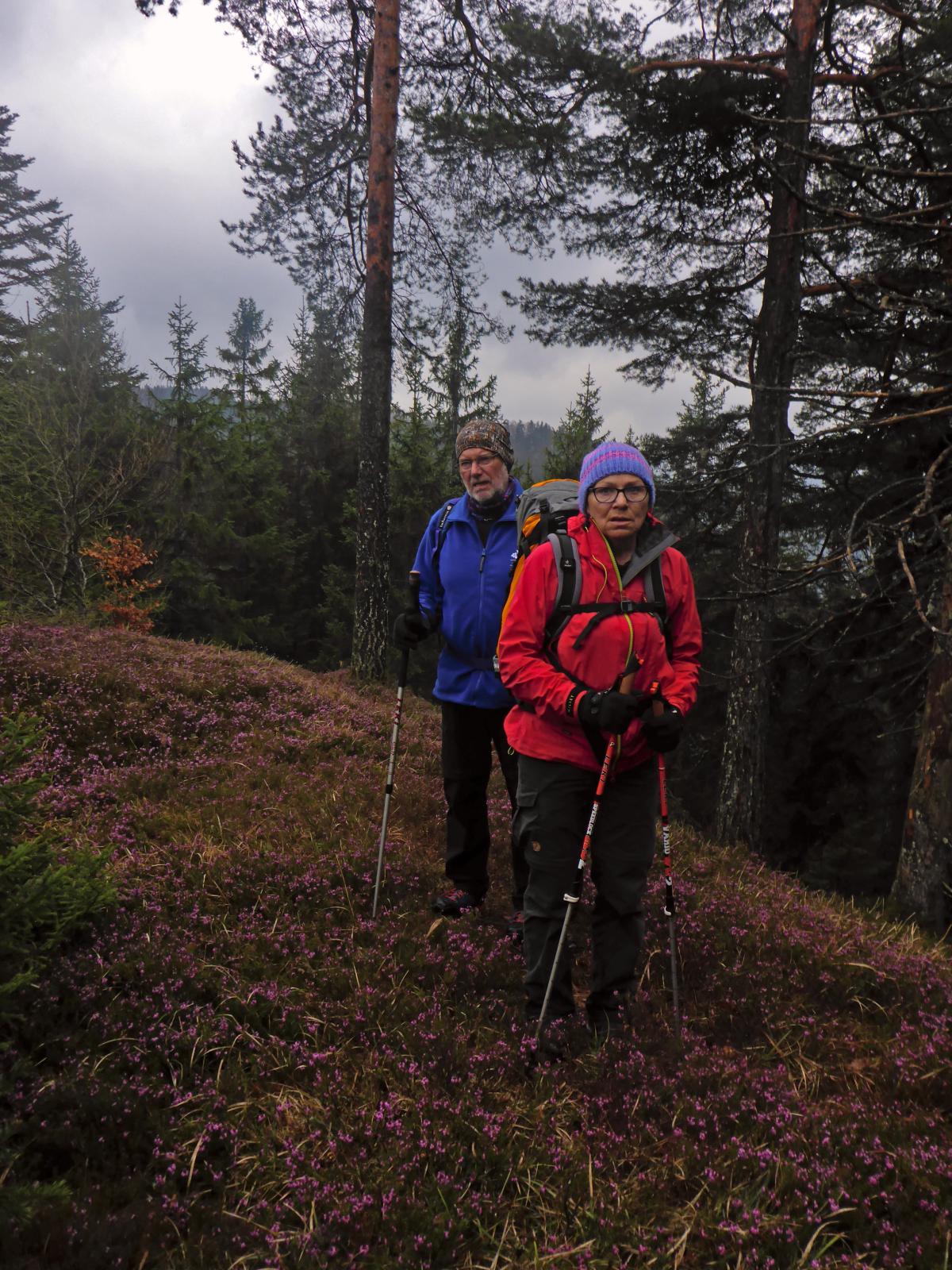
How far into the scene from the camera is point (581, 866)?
322 centimetres

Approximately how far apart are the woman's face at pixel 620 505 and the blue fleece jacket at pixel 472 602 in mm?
1063

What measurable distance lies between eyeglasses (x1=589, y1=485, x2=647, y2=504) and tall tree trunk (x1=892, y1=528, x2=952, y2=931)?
19.5 ft

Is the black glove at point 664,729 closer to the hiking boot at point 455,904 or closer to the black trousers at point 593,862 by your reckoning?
the black trousers at point 593,862

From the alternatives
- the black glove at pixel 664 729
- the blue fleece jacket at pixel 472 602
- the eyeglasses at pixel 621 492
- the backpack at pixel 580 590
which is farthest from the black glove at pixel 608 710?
the blue fleece jacket at pixel 472 602

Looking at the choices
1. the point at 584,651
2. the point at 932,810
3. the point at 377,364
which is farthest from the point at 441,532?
the point at 377,364

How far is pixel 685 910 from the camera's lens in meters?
4.84

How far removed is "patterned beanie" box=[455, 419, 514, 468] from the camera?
14.0 ft

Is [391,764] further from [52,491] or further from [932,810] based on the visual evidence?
[52,491]

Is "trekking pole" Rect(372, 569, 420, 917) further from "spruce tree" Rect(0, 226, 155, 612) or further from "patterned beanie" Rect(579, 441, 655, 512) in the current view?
"spruce tree" Rect(0, 226, 155, 612)

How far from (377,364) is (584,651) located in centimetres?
876

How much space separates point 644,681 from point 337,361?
33182 mm

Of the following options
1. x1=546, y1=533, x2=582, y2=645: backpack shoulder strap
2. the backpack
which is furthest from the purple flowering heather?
x1=546, y1=533, x2=582, y2=645: backpack shoulder strap

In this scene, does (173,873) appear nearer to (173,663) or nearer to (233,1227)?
(233,1227)

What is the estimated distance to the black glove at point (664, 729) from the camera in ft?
10.1
